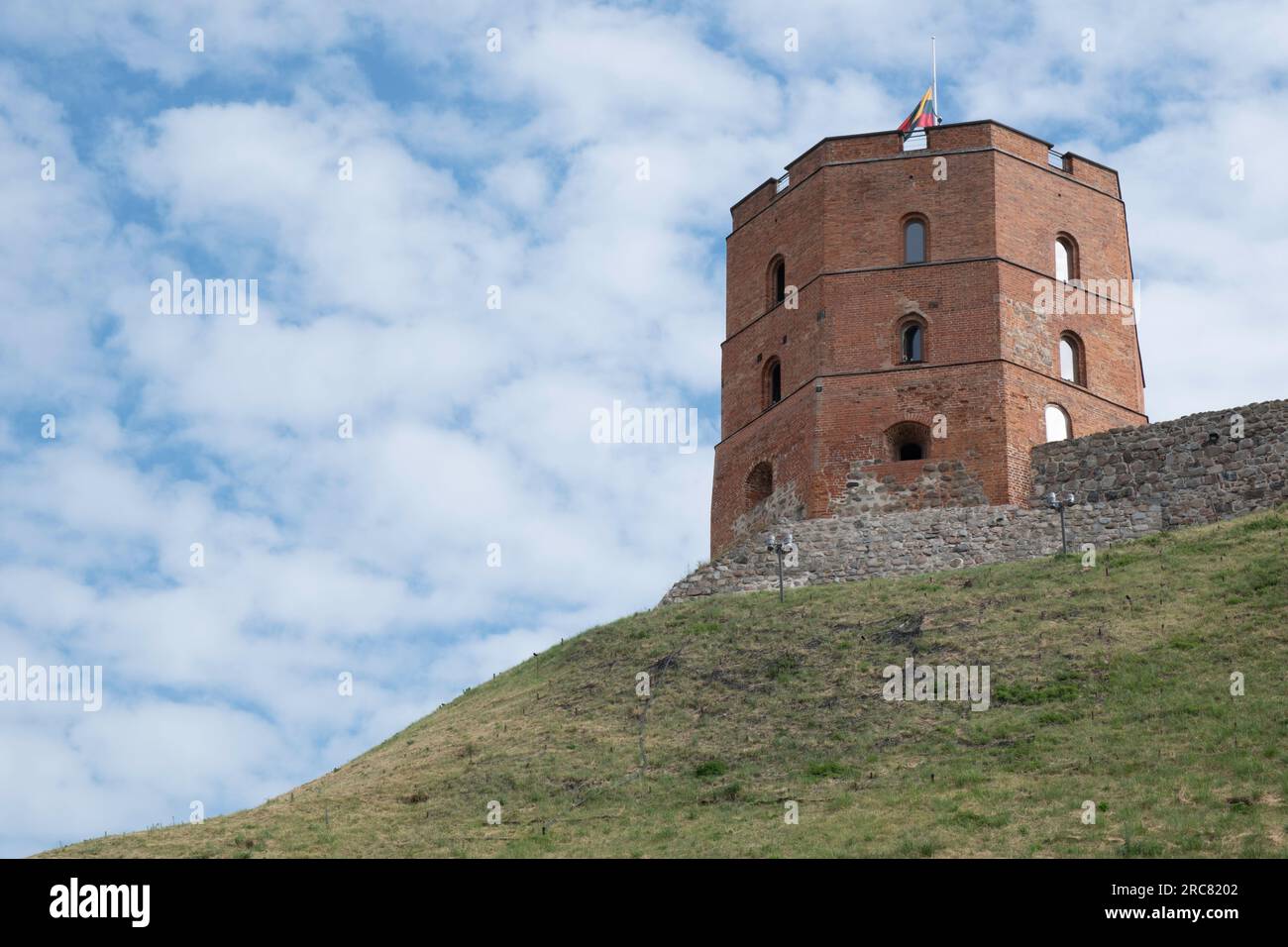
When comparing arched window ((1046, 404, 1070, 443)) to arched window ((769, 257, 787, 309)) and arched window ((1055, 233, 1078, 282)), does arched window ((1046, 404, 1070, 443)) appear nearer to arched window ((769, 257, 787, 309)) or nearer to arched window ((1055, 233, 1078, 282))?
arched window ((1055, 233, 1078, 282))

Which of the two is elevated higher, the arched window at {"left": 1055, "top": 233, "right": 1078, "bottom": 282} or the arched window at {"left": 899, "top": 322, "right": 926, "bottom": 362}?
the arched window at {"left": 1055, "top": 233, "right": 1078, "bottom": 282}

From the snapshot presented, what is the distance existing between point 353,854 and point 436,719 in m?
10.6

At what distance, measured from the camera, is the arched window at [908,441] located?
125ft

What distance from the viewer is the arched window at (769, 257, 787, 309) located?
4150 centimetres

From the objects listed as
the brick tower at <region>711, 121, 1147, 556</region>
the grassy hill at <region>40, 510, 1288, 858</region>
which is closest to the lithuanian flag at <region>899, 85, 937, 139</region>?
the brick tower at <region>711, 121, 1147, 556</region>

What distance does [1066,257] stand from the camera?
1599 inches

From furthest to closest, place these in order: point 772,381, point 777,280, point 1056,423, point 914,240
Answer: point 777,280, point 772,381, point 914,240, point 1056,423

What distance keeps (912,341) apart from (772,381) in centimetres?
355

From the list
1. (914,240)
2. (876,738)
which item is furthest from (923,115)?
(876,738)

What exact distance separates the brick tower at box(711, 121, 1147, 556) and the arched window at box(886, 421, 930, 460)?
4 cm

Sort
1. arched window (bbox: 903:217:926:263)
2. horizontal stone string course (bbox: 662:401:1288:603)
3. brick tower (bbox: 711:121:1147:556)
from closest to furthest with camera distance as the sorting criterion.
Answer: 1. horizontal stone string course (bbox: 662:401:1288:603)
2. brick tower (bbox: 711:121:1147:556)
3. arched window (bbox: 903:217:926:263)

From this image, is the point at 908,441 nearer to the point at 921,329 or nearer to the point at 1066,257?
the point at 921,329
